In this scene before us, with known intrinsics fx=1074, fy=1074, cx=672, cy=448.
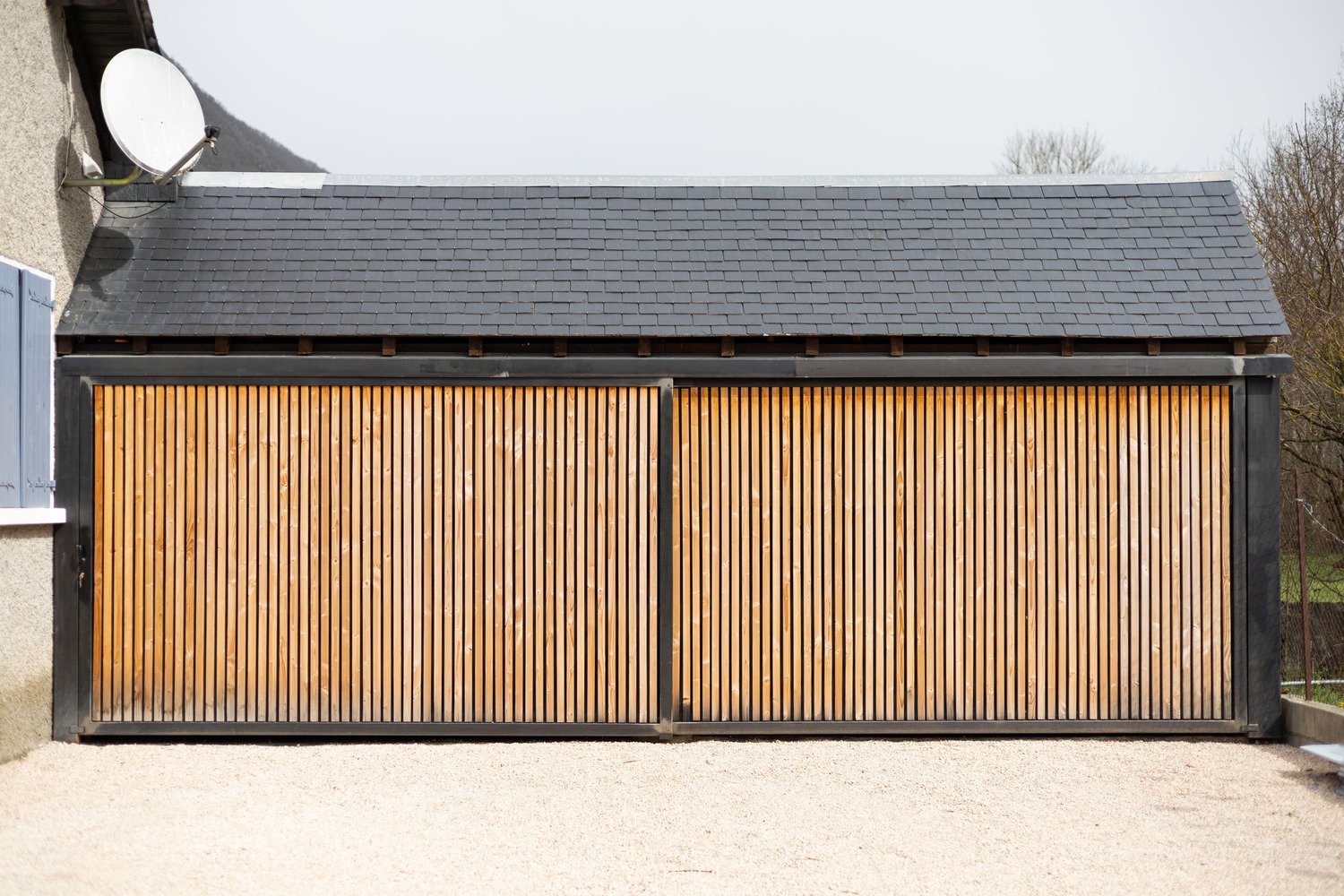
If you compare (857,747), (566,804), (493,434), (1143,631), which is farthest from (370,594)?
(1143,631)

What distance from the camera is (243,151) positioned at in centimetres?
2639

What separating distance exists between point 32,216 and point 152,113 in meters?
1.13

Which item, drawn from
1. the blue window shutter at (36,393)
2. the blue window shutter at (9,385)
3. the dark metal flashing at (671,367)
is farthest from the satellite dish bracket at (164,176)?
the dark metal flashing at (671,367)

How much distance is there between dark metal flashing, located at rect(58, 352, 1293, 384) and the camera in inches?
281

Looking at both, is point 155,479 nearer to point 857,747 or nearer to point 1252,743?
point 857,747

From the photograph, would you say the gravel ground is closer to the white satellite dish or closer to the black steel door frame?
the black steel door frame

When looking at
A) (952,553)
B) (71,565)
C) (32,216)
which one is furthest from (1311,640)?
(32,216)

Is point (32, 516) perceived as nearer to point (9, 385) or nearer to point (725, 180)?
point (9, 385)

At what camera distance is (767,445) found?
726 cm

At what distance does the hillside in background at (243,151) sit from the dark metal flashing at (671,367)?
701 inches

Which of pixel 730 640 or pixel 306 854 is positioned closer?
pixel 306 854

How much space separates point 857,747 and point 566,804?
2.17m

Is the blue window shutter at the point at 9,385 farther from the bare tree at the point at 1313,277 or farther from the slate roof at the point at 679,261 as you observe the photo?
the bare tree at the point at 1313,277

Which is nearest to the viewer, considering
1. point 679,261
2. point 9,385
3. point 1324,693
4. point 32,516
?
point 9,385
